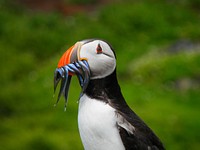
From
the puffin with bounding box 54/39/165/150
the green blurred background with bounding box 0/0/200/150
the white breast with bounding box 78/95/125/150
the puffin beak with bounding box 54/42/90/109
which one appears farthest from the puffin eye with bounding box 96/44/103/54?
the green blurred background with bounding box 0/0/200/150

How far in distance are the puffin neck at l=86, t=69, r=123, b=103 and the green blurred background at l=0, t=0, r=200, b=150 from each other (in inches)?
251

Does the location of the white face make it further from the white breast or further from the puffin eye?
the white breast

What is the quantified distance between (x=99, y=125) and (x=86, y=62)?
436mm

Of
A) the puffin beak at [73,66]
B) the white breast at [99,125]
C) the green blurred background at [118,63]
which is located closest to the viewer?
the puffin beak at [73,66]

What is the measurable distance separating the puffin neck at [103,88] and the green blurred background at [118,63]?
20.9 ft

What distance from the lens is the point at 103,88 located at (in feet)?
12.7

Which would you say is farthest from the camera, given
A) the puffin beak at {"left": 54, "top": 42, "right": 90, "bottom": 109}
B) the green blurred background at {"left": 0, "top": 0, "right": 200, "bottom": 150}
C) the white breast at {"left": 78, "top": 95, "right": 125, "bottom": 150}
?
the green blurred background at {"left": 0, "top": 0, "right": 200, "bottom": 150}

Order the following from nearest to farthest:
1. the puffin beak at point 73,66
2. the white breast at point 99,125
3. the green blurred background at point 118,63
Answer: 1. the puffin beak at point 73,66
2. the white breast at point 99,125
3. the green blurred background at point 118,63

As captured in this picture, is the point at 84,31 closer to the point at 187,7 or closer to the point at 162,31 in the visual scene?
the point at 162,31

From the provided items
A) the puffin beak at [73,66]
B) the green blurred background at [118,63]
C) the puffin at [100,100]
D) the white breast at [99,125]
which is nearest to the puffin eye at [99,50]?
the puffin at [100,100]

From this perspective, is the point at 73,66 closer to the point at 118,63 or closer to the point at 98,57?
the point at 98,57

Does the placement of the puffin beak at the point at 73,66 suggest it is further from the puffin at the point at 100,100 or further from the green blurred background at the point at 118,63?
the green blurred background at the point at 118,63

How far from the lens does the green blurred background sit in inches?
430

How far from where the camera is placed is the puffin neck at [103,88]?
12.6 ft
